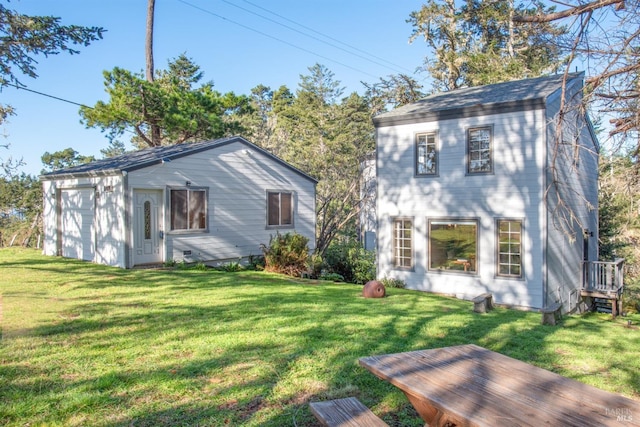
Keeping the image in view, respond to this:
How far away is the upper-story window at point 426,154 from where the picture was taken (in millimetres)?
12102

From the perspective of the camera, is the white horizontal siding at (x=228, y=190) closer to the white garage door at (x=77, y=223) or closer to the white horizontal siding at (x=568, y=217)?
the white garage door at (x=77, y=223)

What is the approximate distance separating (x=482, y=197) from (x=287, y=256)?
19.2ft

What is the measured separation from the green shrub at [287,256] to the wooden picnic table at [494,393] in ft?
33.5

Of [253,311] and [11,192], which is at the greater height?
[11,192]

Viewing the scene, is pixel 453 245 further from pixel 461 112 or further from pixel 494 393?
Result: pixel 494 393

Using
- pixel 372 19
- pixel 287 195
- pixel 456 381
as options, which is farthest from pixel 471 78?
pixel 456 381

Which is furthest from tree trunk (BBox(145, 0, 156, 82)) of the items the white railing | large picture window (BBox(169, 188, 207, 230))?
the white railing

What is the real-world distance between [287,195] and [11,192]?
17176mm

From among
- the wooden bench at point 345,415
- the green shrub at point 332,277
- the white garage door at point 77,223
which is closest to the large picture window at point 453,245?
the green shrub at point 332,277

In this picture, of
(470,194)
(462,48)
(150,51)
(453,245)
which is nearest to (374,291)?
(453,245)

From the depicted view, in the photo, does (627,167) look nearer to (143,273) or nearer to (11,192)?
(143,273)

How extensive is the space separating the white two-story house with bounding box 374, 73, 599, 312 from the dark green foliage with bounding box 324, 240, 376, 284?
5.71 ft

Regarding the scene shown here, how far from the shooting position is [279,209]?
1575 cm

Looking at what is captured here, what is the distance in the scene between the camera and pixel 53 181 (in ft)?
48.4
